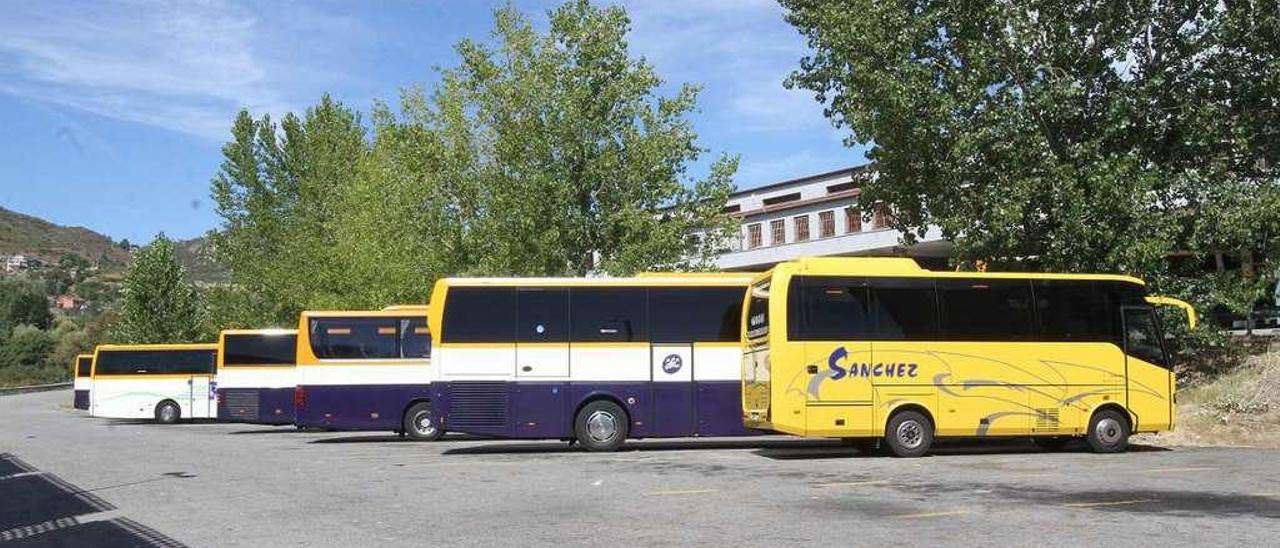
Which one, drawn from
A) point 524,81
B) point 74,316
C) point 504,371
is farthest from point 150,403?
point 74,316

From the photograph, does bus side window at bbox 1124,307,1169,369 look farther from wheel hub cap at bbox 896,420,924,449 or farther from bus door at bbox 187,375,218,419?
bus door at bbox 187,375,218,419

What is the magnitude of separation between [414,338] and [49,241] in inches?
6636

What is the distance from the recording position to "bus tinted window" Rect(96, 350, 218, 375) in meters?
38.7

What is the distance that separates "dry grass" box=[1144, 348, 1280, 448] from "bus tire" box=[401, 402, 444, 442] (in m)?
14.7

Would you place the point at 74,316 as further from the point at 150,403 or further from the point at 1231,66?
the point at 1231,66

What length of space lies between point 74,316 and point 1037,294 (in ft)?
462

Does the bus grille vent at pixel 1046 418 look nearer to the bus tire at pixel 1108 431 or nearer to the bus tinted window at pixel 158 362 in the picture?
the bus tire at pixel 1108 431

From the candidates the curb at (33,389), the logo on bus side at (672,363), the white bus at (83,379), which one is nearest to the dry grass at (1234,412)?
the logo on bus side at (672,363)

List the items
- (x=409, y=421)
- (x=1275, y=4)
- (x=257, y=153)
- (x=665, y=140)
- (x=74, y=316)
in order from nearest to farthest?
(x=1275, y=4), (x=409, y=421), (x=665, y=140), (x=257, y=153), (x=74, y=316)

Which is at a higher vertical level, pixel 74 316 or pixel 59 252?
pixel 59 252

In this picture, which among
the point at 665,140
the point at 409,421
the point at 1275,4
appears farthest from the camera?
the point at 665,140

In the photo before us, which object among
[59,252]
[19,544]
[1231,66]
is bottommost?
[19,544]

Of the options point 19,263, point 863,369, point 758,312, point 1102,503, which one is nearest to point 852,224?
point 758,312

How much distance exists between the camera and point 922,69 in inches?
981
